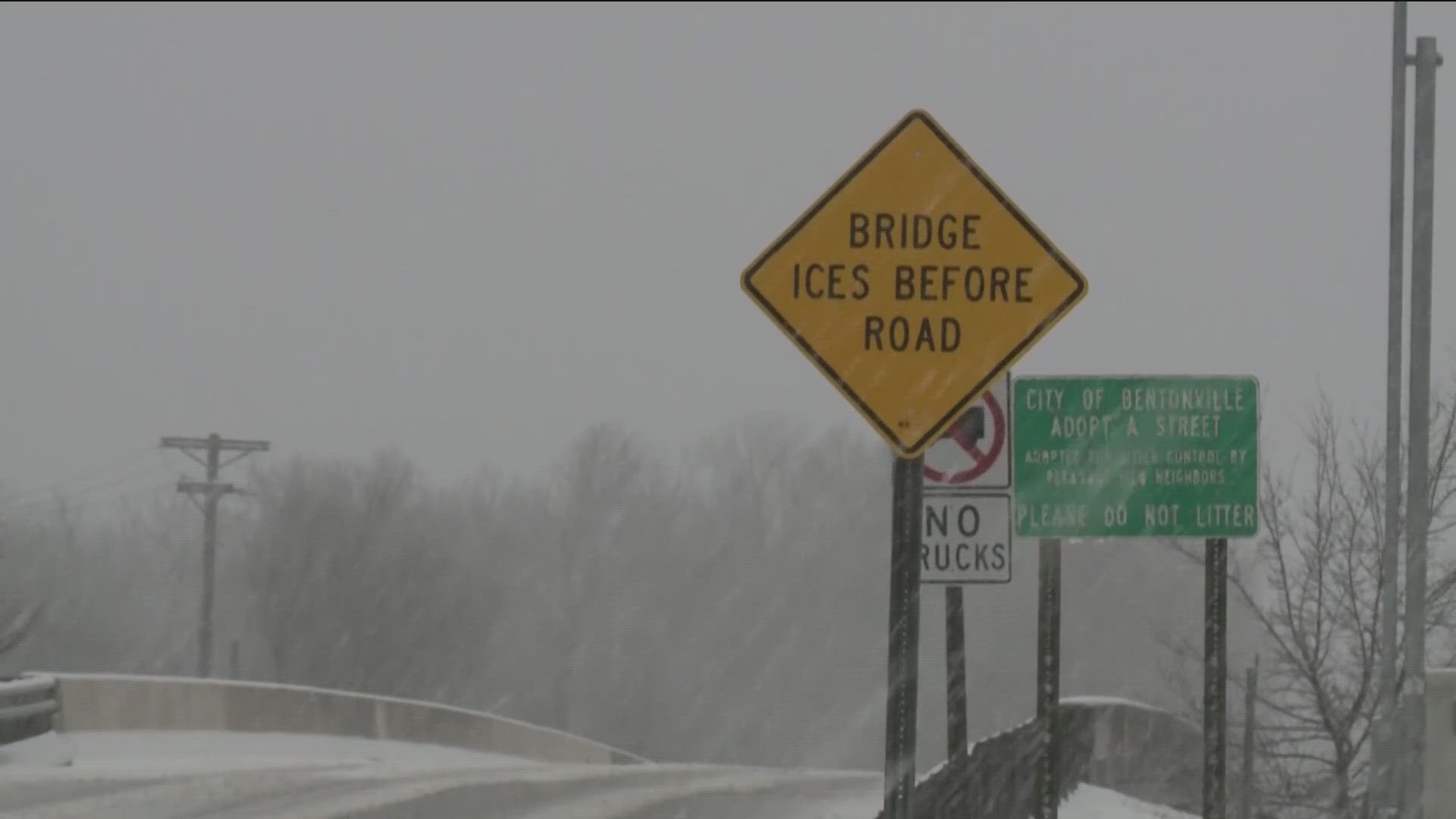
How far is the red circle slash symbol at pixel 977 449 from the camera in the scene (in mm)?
11328

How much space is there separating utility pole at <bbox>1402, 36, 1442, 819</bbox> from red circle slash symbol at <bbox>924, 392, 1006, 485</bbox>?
4346 millimetres

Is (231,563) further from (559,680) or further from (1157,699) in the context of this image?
(1157,699)

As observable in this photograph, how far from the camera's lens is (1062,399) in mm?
14523

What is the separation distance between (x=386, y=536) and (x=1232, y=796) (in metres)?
60.8

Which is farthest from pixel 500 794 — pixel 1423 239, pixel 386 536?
pixel 386 536

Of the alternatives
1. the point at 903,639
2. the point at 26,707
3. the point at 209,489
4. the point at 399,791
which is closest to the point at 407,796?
the point at 399,791

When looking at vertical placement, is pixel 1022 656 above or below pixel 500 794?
below

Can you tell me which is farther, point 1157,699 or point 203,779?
point 1157,699

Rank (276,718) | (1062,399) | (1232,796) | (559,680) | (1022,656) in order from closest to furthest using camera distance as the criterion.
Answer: (1062,399), (1232,796), (276,718), (1022,656), (559,680)

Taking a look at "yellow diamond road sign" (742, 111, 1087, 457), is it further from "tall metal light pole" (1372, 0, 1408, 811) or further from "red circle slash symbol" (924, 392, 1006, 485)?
"tall metal light pole" (1372, 0, 1408, 811)

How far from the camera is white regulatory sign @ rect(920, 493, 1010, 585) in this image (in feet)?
37.5

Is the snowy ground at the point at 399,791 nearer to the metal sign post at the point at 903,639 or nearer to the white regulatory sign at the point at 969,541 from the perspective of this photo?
the white regulatory sign at the point at 969,541

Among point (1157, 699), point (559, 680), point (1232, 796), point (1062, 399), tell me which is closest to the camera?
point (1062, 399)

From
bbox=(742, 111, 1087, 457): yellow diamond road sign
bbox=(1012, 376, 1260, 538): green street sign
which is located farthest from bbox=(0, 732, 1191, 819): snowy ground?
bbox=(742, 111, 1087, 457): yellow diamond road sign
